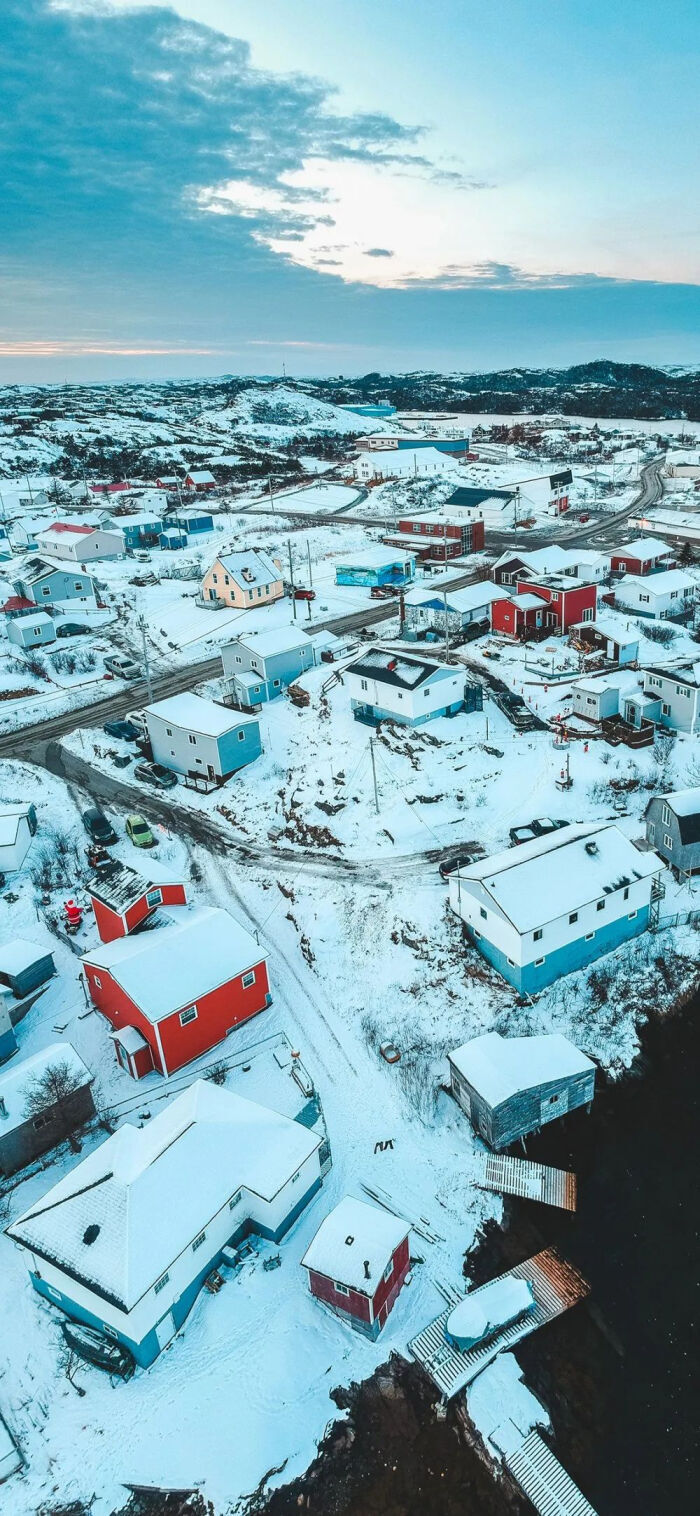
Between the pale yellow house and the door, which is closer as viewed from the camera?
the door

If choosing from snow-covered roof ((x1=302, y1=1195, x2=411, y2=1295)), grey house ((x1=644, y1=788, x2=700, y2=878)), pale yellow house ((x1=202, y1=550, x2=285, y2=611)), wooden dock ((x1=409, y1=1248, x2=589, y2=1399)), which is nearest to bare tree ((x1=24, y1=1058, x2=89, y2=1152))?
snow-covered roof ((x1=302, y1=1195, x2=411, y2=1295))

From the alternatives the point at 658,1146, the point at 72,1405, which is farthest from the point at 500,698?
the point at 72,1405

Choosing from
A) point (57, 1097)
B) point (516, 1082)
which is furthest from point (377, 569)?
point (57, 1097)

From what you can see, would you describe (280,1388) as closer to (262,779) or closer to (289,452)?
(262,779)

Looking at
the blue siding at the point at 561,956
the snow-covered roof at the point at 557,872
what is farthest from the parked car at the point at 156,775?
the blue siding at the point at 561,956

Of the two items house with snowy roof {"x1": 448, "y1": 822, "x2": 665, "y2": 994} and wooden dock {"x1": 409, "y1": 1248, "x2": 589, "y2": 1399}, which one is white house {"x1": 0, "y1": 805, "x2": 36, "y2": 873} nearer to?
house with snowy roof {"x1": 448, "y1": 822, "x2": 665, "y2": 994}

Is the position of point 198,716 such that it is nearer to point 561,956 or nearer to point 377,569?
point 561,956

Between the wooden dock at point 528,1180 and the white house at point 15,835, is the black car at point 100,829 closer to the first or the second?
the white house at point 15,835

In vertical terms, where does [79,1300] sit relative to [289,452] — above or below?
below
